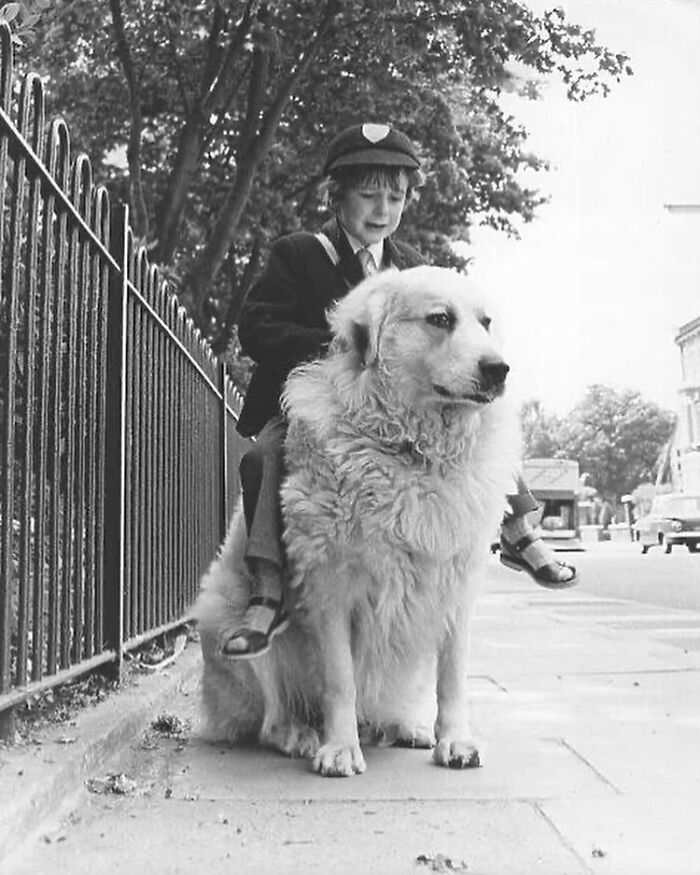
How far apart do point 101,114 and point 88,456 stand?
11884 millimetres

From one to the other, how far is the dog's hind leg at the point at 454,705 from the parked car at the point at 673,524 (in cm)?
3435

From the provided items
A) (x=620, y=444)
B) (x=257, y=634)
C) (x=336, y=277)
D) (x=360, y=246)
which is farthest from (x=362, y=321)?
(x=620, y=444)

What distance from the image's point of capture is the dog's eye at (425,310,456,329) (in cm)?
360

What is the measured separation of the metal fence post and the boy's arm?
28.6 inches

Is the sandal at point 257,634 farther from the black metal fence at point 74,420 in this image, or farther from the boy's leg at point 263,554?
the black metal fence at point 74,420

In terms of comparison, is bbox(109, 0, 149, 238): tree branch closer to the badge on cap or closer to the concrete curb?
the badge on cap

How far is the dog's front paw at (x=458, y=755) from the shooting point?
11.9ft

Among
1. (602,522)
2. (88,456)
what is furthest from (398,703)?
(602,522)

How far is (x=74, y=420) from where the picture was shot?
13.0 feet

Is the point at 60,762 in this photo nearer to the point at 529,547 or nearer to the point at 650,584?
the point at 529,547

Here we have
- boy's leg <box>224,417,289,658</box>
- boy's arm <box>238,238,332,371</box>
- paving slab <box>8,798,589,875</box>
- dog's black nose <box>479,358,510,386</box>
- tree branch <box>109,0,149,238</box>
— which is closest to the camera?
paving slab <box>8,798,589,875</box>

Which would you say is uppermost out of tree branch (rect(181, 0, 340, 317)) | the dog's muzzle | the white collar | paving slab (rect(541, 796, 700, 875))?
tree branch (rect(181, 0, 340, 317))

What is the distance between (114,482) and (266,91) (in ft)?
29.8

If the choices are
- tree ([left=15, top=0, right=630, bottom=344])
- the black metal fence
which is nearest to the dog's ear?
the black metal fence
